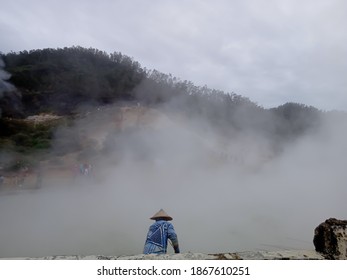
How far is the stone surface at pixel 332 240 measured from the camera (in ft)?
7.14

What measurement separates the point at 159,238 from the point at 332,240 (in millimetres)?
1614

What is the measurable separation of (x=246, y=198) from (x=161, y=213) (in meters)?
5.83

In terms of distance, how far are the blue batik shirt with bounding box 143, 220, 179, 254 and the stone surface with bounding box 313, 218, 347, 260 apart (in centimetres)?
145

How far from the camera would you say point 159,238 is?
130 inches

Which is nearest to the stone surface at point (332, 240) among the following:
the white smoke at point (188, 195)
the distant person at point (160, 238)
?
the distant person at point (160, 238)

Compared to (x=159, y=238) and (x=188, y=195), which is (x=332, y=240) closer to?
(x=159, y=238)

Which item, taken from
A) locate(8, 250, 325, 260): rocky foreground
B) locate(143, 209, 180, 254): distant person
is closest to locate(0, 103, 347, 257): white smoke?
locate(143, 209, 180, 254): distant person

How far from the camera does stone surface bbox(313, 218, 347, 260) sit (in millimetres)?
2176

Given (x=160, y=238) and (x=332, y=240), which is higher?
(x=160, y=238)

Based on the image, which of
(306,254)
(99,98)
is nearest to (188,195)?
(306,254)

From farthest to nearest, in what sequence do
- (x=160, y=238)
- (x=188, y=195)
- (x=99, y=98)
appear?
(x=99, y=98) < (x=188, y=195) < (x=160, y=238)

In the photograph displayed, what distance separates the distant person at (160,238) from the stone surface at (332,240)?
56.9 inches

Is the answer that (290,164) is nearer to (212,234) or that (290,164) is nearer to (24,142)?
(212,234)

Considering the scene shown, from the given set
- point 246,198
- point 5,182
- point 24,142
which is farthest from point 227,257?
point 24,142
